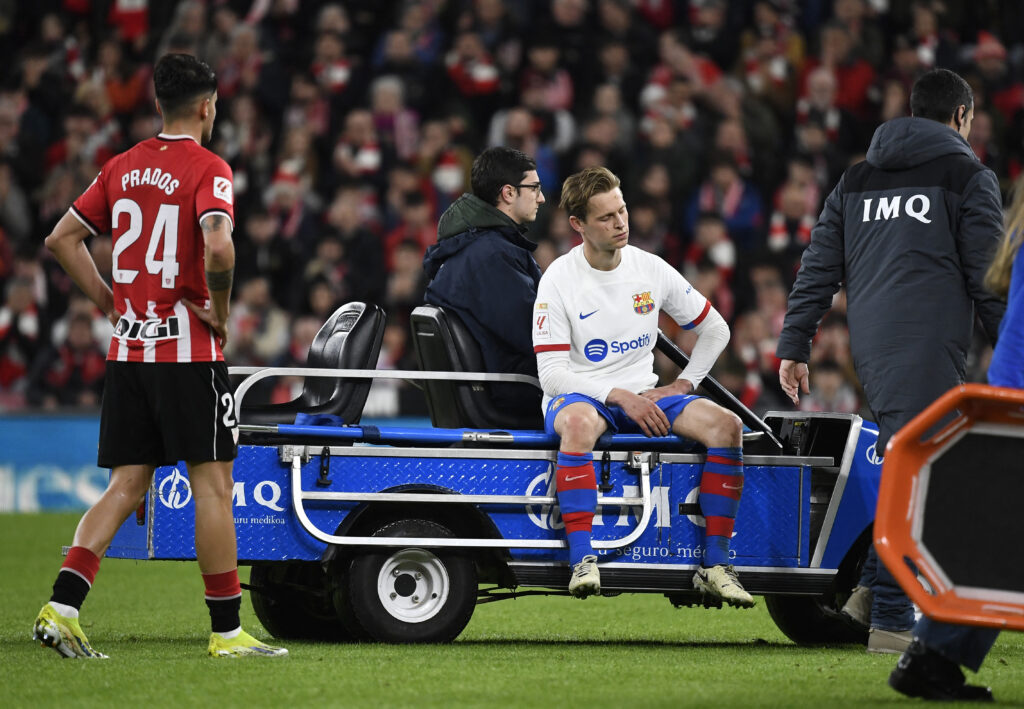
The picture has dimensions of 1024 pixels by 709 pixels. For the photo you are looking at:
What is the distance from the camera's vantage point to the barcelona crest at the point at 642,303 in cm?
665

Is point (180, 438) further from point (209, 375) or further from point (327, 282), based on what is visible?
point (327, 282)

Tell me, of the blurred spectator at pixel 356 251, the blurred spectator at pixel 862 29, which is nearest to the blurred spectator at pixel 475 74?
the blurred spectator at pixel 356 251

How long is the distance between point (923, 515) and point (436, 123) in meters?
11.7

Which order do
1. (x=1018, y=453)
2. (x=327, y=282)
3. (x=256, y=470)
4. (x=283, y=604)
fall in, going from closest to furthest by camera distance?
(x=1018, y=453)
(x=256, y=470)
(x=283, y=604)
(x=327, y=282)

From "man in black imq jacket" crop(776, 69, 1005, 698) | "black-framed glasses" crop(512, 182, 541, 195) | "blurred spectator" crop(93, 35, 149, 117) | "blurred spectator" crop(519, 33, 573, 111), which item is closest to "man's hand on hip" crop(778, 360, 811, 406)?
"man in black imq jacket" crop(776, 69, 1005, 698)

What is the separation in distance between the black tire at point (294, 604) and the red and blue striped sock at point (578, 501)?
113cm

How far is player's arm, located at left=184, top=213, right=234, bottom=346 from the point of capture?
5516mm

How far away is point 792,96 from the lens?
16.2 meters

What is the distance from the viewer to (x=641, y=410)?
644 centimetres

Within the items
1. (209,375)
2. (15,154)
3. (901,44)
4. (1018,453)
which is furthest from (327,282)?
(1018,453)

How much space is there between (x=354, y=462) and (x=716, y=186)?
30.8 ft

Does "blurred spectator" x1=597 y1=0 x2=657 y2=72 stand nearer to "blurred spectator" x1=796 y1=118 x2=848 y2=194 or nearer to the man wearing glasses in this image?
"blurred spectator" x1=796 y1=118 x2=848 y2=194

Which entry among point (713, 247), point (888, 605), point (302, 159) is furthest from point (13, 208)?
point (888, 605)

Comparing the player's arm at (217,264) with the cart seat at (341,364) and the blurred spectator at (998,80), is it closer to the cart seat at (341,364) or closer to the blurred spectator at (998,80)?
the cart seat at (341,364)
